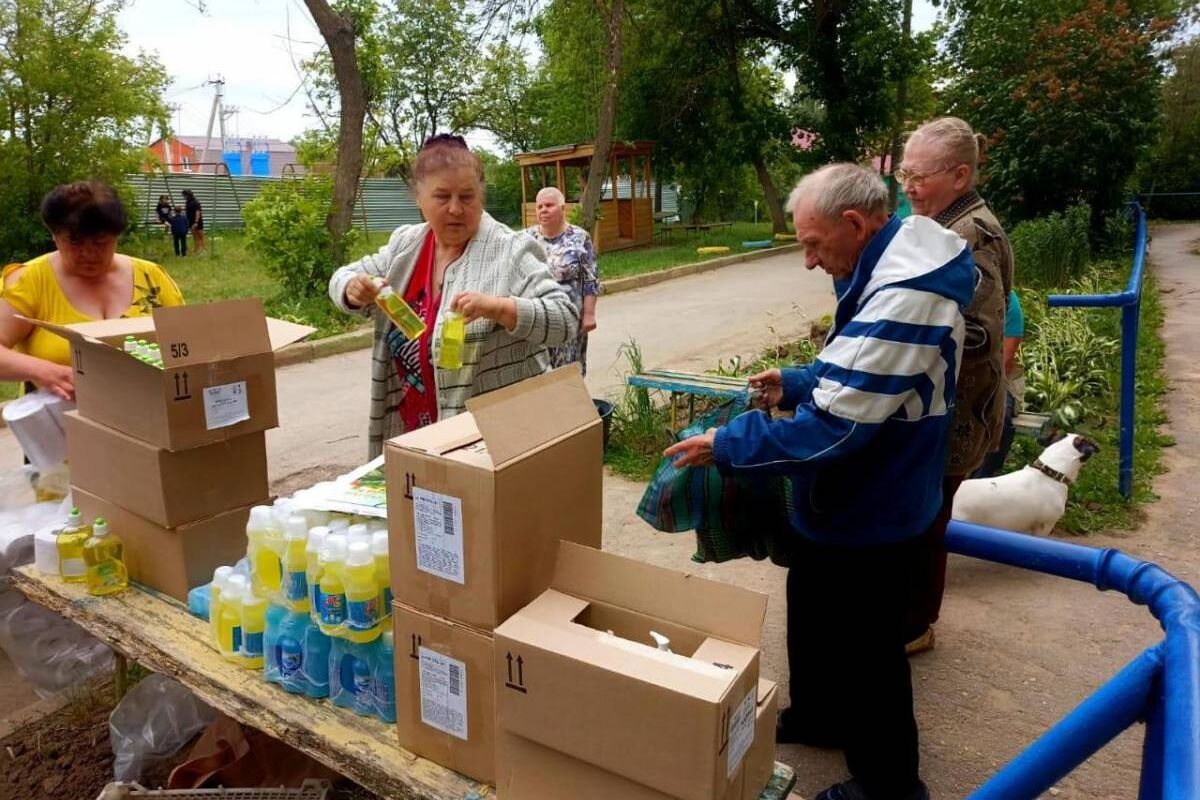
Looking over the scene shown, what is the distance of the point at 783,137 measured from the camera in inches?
809

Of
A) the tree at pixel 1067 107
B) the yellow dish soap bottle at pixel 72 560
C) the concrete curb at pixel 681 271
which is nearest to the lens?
the yellow dish soap bottle at pixel 72 560

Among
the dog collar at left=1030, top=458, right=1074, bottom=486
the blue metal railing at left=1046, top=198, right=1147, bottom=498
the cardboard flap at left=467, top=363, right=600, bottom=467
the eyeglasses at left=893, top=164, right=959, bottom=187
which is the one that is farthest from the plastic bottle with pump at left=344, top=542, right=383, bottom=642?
the blue metal railing at left=1046, top=198, right=1147, bottom=498

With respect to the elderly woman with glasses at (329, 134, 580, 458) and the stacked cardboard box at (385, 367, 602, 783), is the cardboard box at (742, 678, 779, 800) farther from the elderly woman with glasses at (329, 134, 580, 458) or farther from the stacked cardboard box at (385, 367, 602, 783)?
the elderly woman with glasses at (329, 134, 580, 458)

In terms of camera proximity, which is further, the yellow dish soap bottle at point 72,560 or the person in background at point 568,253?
the person in background at point 568,253

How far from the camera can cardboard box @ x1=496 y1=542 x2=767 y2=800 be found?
52.6 inches

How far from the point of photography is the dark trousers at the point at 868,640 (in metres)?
2.13

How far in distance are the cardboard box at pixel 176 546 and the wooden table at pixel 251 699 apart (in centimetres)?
6

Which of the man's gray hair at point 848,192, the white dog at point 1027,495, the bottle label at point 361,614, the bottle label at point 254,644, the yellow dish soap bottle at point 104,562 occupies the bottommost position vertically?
the white dog at point 1027,495

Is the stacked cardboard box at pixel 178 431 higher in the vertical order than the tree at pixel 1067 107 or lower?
lower

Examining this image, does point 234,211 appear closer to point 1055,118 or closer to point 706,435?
point 1055,118

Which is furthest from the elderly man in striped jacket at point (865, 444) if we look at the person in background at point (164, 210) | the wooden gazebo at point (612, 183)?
the person in background at point (164, 210)

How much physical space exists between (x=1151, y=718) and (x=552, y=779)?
951mm

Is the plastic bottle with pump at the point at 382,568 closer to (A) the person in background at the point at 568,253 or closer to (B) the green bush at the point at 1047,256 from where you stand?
(A) the person in background at the point at 568,253

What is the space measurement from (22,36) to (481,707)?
653 inches
